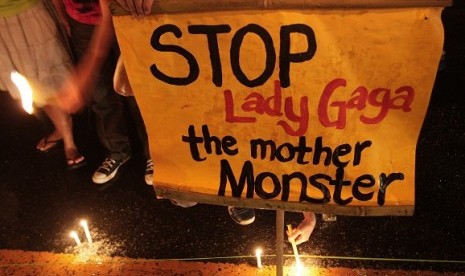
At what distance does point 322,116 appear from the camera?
1.85 meters

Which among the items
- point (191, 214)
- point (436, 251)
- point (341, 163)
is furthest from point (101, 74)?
point (436, 251)

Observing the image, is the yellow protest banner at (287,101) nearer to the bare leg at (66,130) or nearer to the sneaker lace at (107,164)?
the sneaker lace at (107,164)

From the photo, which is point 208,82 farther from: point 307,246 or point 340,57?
point 307,246

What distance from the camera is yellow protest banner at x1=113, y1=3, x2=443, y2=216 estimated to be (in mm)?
1637

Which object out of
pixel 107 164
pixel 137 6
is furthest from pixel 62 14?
pixel 137 6

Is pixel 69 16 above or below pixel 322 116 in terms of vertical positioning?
above

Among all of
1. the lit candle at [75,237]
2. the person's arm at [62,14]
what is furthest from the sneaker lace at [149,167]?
the person's arm at [62,14]

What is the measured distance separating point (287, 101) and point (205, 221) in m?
2.02

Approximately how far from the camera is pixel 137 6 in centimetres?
167

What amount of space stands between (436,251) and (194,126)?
228 cm

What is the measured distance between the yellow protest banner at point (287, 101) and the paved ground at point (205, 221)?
1.32 m

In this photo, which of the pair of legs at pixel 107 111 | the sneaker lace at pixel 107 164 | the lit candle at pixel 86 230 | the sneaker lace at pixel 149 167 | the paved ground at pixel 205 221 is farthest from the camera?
the sneaker lace at pixel 107 164

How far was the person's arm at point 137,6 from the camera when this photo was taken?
1.66 metres

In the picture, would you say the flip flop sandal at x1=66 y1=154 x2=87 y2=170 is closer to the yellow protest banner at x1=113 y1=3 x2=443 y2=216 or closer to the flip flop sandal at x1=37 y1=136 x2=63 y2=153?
the flip flop sandal at x1=37 y1=136 x2=63 y2=153
